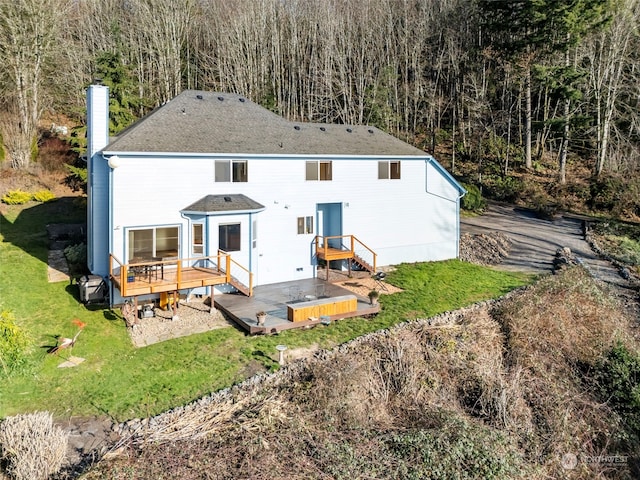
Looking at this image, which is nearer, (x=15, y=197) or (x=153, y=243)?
(x=153, y=243)

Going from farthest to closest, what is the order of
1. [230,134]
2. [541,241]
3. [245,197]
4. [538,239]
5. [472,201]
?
[472,201] → [538,239] → [541,241] → [230,134] → [245,197]

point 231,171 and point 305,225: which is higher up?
point 231,171

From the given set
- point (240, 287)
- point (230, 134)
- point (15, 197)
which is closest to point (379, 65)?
point (230, 134)

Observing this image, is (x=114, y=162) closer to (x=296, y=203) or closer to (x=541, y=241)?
(x=296, y=203)

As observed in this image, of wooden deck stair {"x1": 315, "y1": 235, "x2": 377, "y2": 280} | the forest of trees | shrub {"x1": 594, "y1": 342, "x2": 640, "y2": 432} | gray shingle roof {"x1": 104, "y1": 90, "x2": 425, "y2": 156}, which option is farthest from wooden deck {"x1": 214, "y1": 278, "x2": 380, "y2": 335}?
the forest of trees

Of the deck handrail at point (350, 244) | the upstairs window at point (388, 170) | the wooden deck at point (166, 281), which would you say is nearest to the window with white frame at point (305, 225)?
the deck handrail at point (350, 244)

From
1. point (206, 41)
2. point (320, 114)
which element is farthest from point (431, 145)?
point (206, 41)

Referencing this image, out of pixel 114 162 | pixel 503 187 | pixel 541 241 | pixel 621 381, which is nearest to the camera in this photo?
pixel 621 381
